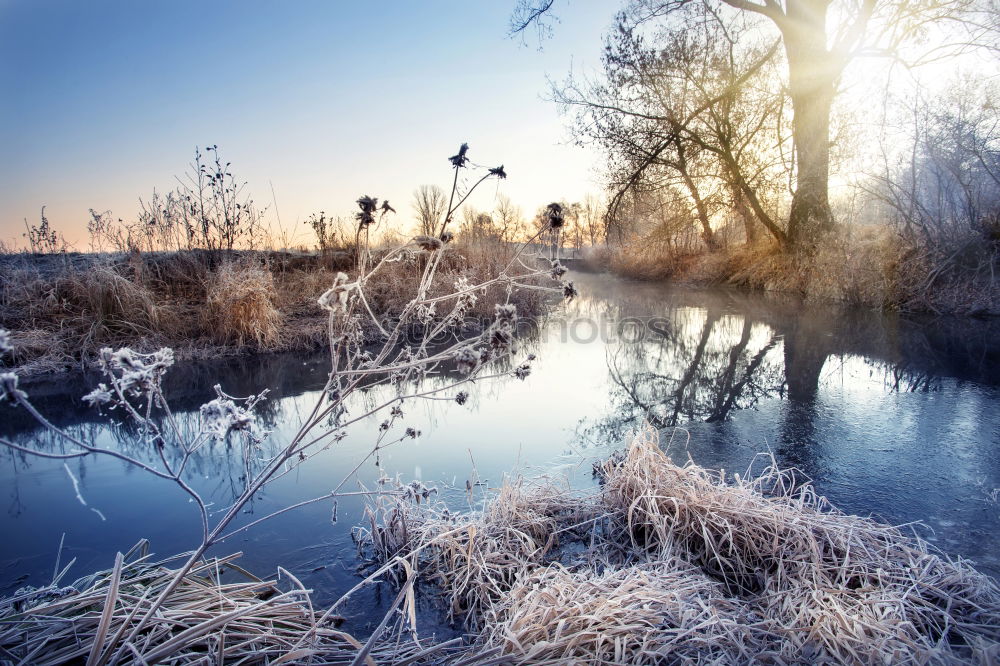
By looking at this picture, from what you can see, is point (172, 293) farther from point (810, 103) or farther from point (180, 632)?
point (810, 103)

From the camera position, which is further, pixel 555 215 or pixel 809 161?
pixel 809 161

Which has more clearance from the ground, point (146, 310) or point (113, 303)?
point (113, 303)

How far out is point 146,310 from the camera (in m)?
7.88

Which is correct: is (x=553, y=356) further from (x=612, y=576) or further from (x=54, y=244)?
(x=54, y=244)

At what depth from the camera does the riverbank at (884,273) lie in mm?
8961

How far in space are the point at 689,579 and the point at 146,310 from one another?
28.1 feet

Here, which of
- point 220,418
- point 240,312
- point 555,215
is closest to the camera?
point 220,418

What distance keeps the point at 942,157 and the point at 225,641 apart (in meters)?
12.5

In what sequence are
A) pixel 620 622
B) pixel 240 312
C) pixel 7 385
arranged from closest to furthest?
1. pixel 7 385
2. pixel 620 622
3. pixel 240 312

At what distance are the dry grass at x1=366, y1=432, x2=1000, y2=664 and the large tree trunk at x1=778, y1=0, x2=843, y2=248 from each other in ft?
37.9

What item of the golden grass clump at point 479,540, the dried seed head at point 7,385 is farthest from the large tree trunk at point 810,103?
the dried seed head at point 7,385

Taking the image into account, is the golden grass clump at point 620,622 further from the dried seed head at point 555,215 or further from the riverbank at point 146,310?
the riverbank at point 146,310

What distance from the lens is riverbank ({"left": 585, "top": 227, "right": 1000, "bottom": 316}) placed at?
8.96m

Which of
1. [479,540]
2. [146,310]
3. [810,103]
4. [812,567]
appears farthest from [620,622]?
[810,103]
